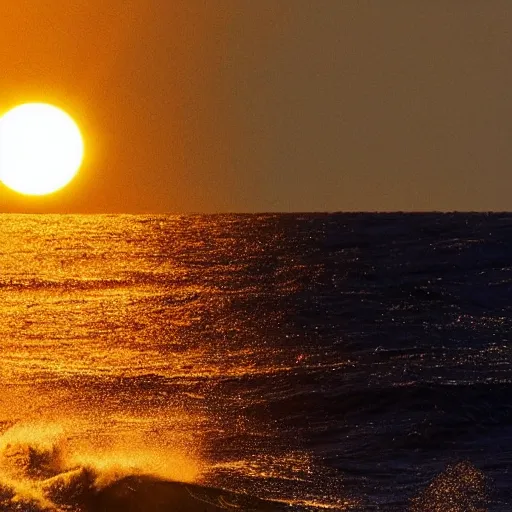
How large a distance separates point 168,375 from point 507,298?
19193 mm

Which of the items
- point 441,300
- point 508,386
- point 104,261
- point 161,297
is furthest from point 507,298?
point 104,261

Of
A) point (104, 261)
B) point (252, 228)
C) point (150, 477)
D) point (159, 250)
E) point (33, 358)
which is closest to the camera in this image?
point (150, 477)

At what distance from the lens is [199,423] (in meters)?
18.9

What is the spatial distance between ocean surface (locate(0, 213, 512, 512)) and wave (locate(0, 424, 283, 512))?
0.04m

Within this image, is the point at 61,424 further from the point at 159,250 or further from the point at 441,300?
the point at 159,250

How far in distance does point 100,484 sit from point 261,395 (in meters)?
8.00

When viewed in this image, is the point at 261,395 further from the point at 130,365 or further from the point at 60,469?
the point at 60,469

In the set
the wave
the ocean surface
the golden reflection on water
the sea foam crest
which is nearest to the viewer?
the wave

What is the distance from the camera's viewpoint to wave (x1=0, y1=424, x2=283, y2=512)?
1284 centimetres

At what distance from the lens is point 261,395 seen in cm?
2128

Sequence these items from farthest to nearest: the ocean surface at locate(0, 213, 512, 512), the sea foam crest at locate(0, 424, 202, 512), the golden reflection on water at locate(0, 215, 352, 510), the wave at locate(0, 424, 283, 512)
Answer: the golden reflection on water at locate(0, 215, 352, 510) → the ocean surface at locate(0, 213, 512, 512) → the sea foam crest at locate(0, 424, 202, 512) → the wave at locate(0, 424, 283, 512)

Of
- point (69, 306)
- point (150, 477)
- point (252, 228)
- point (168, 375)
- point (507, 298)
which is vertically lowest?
point (150, 477)

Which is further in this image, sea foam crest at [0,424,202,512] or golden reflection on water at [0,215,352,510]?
golden reflection on water at [0,215,352,510]

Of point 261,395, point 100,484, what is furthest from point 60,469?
point 261,395
